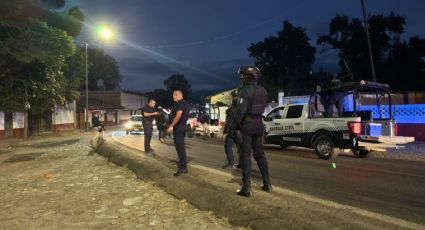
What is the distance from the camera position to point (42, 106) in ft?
108

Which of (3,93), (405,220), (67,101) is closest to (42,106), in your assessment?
(3,93)

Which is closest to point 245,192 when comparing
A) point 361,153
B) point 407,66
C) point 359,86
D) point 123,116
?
point 359,86

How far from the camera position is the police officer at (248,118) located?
6.26 m

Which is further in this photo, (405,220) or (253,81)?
(253,81)

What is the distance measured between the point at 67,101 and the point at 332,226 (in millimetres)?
44242

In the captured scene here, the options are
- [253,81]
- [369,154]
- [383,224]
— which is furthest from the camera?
[369,154]

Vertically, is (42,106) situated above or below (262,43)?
below

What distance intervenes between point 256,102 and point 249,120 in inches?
11.5

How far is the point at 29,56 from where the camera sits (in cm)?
2580

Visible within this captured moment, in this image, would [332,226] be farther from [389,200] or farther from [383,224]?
[389,200]

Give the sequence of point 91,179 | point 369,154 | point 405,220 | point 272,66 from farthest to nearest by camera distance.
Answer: point 272,66
point 369,154
point 91,179
point 405,220

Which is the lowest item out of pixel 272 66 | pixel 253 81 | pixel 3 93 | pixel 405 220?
pixel 405 220

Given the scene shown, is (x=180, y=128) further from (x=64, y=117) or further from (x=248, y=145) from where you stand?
(x=64, y=117)

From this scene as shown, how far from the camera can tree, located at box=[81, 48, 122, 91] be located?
8738 cm
